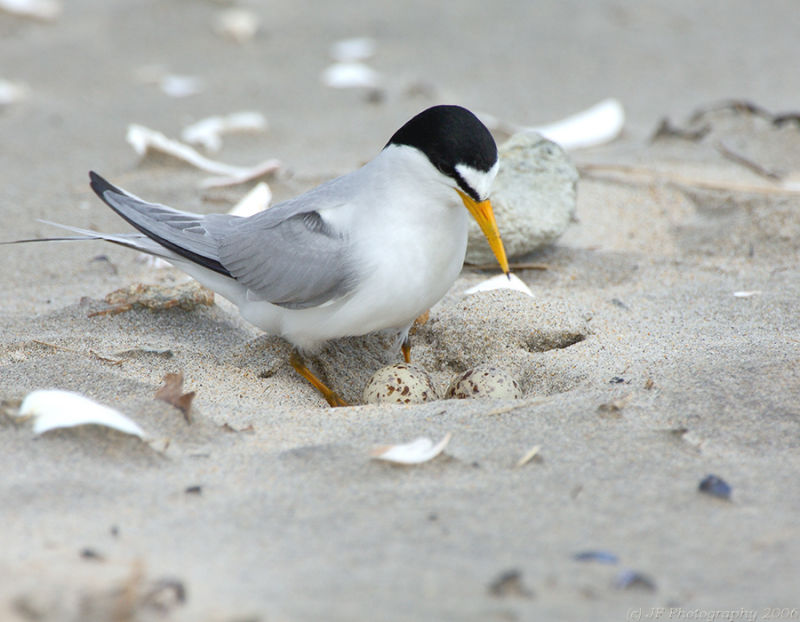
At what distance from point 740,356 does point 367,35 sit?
242 inches

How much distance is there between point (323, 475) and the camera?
2.25 metres

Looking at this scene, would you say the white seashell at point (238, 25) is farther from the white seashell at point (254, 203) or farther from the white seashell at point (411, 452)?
the white seashell at point (411, 452)

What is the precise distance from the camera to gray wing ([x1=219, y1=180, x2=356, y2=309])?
3.09 metres

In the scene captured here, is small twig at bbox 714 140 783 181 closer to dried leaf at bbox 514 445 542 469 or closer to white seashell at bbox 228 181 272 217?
white seashell at bbox 228 181 272 217

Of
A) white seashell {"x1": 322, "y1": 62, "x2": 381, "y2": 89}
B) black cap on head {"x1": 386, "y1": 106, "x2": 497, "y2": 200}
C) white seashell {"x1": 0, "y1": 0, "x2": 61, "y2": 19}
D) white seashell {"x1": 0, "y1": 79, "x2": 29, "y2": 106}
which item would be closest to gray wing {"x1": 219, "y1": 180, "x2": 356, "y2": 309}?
black cap on head {"x1": 386, "y1": 106, "x2": 497, "y2": 200}

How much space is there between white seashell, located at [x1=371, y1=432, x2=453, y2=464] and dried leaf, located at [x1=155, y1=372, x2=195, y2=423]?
59 centimetres

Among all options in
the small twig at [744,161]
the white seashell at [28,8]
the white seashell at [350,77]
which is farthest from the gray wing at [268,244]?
the white seashell at [28,8]

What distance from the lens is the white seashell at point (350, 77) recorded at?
Answer: 7.20 m

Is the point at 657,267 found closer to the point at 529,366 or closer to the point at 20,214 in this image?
the point at 529,366

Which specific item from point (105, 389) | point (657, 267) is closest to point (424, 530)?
point (105, 389)

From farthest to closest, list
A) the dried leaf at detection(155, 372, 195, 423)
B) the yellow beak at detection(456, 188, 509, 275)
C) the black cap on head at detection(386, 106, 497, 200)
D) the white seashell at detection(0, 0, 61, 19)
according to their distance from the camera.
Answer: the white seashell at detection(0, 0, 61, 19) < the yellow beak at detection(456, 188, 509, 275) < the black cap on head at detection(386, 106, 497, 200) < the dried leaf at detection(155, 372, 195, 423)

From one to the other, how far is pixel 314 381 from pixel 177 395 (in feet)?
2.45

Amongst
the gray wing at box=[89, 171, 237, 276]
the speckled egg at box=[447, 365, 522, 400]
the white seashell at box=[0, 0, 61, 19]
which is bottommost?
the speckled egg at box=[447, 365, 522, 400]

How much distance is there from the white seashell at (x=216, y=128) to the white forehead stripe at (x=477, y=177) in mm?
3409
